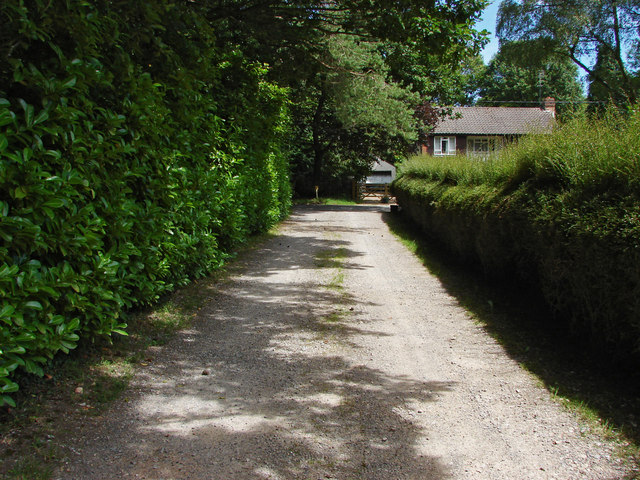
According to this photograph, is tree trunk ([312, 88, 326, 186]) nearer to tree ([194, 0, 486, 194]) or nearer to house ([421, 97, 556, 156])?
tree ([194, 0, 486, 194])

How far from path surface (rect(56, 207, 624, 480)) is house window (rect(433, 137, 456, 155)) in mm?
51633

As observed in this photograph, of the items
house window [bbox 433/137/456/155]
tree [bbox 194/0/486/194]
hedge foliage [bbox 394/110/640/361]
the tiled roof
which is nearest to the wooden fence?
the tiled roof

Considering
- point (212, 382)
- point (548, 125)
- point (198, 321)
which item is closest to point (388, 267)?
point (548, 125)

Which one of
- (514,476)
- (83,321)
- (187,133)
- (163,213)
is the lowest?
(514,476)

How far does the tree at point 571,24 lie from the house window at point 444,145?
2882cm

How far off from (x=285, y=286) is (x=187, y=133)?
9.88 ft

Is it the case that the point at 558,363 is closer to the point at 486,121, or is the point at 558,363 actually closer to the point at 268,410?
the point at 268,410

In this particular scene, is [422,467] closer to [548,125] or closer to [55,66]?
[55,66]

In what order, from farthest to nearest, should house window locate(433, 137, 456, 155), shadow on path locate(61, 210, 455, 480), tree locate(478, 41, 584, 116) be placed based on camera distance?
1. tree locate(478, 41, 584, 116)
2. house window locate(433, 137, 456, 155)
3. shadow on path locate(61, 210, 455, 480)

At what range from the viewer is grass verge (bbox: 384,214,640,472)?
4.03 metres

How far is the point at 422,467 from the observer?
3426 millimetres

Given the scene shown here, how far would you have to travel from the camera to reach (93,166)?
4465 mm

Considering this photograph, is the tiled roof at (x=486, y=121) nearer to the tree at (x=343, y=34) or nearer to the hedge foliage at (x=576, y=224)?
the tree at (x=343, y=34)

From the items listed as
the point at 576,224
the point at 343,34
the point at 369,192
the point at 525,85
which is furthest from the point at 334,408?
the point at 525,85
